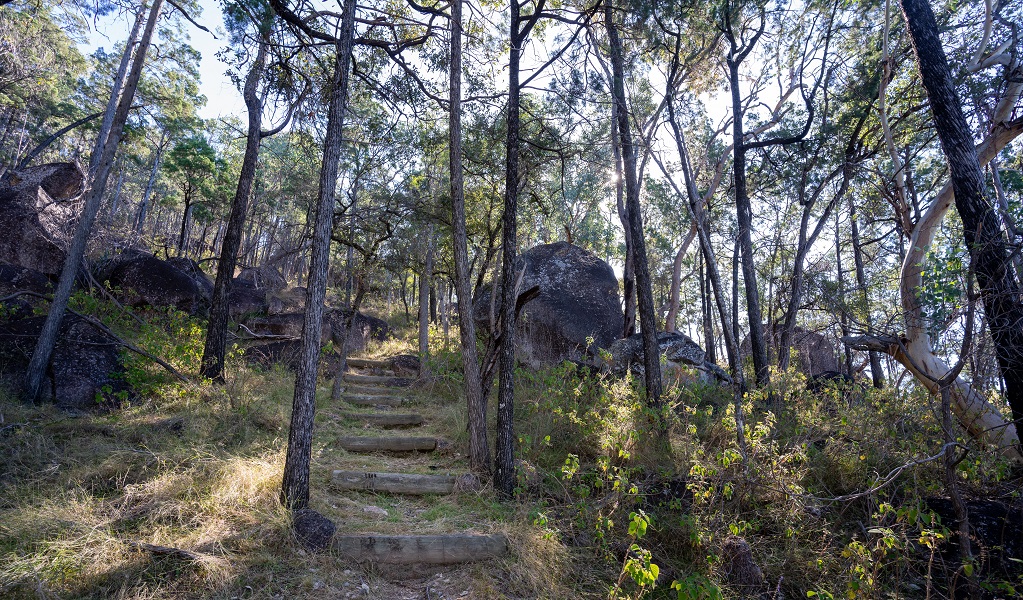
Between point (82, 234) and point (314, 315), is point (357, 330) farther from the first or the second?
point (314, 315)

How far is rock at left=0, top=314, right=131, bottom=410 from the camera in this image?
639 centimetres

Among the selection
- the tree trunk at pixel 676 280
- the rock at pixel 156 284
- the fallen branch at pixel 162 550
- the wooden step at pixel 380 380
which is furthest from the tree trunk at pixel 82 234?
the tree trunk at pixel 676 280

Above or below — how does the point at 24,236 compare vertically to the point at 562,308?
above

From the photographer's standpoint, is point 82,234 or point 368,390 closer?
point 82,234

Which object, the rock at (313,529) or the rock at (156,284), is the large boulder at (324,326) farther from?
the rock at (313,529)

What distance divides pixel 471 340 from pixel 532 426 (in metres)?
1.58

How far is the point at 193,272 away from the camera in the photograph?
12.7m

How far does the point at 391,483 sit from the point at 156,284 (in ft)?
33.1

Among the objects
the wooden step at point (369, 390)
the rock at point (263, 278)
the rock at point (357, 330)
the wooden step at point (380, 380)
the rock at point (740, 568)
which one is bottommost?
the rock at point (740, 568)

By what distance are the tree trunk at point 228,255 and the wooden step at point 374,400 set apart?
2212 mm

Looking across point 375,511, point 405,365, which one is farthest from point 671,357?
point 375,511

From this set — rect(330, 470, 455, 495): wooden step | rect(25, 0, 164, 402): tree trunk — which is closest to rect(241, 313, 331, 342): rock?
rect(25, 0, 164, 402): tree trunk

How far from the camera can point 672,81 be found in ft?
27.2

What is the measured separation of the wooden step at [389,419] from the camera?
7.61m
